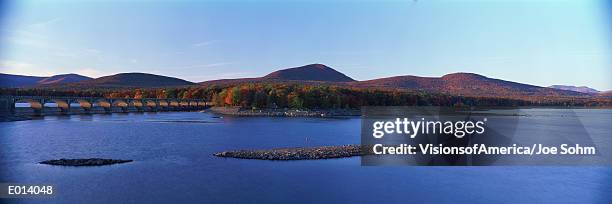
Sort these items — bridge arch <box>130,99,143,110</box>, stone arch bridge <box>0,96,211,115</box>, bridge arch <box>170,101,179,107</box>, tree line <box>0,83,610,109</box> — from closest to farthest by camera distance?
stone arch bridge <box>0,96,211,115</box>, tree line <box>0,83,610,109</box>, bridge arch <box>130,99,143,110</box>, bridge arch <box>170,101,179,107</box>

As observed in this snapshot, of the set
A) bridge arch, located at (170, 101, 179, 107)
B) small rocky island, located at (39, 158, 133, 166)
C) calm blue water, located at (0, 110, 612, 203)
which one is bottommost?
calm blue water, located at (0, 110, 612, 203)

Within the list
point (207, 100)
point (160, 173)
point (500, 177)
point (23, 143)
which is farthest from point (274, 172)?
point (207, 100)

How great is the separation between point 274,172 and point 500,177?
750cm

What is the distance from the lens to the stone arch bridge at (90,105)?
164 feet

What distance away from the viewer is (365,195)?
13.6 meters

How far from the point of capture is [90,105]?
2527 inches

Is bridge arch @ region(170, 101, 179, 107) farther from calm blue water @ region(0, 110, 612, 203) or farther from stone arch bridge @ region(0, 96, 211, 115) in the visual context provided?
calm blue water @ region(0, 110, 612, 203)


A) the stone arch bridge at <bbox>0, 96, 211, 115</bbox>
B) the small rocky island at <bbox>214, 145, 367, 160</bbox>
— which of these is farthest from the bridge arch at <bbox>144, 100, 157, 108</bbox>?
the small rocky island at <bbox>214, 145, 367, 160</bbox>

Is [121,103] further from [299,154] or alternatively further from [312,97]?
[299,154]

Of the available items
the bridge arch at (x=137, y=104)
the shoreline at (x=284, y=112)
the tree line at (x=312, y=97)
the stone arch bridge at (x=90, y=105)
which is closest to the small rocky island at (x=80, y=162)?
the stone arch bridge at (x=90, y=105)

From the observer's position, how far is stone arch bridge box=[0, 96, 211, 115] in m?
50.0

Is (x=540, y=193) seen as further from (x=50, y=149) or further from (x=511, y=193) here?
(x=50, y=149)

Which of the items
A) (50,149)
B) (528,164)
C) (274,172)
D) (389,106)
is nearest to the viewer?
(274,172)

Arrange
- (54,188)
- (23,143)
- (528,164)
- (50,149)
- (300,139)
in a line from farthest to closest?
1. (300,139)
2. (23,143)
3. (50,149)
4. (528,164)
5. (54,188)
